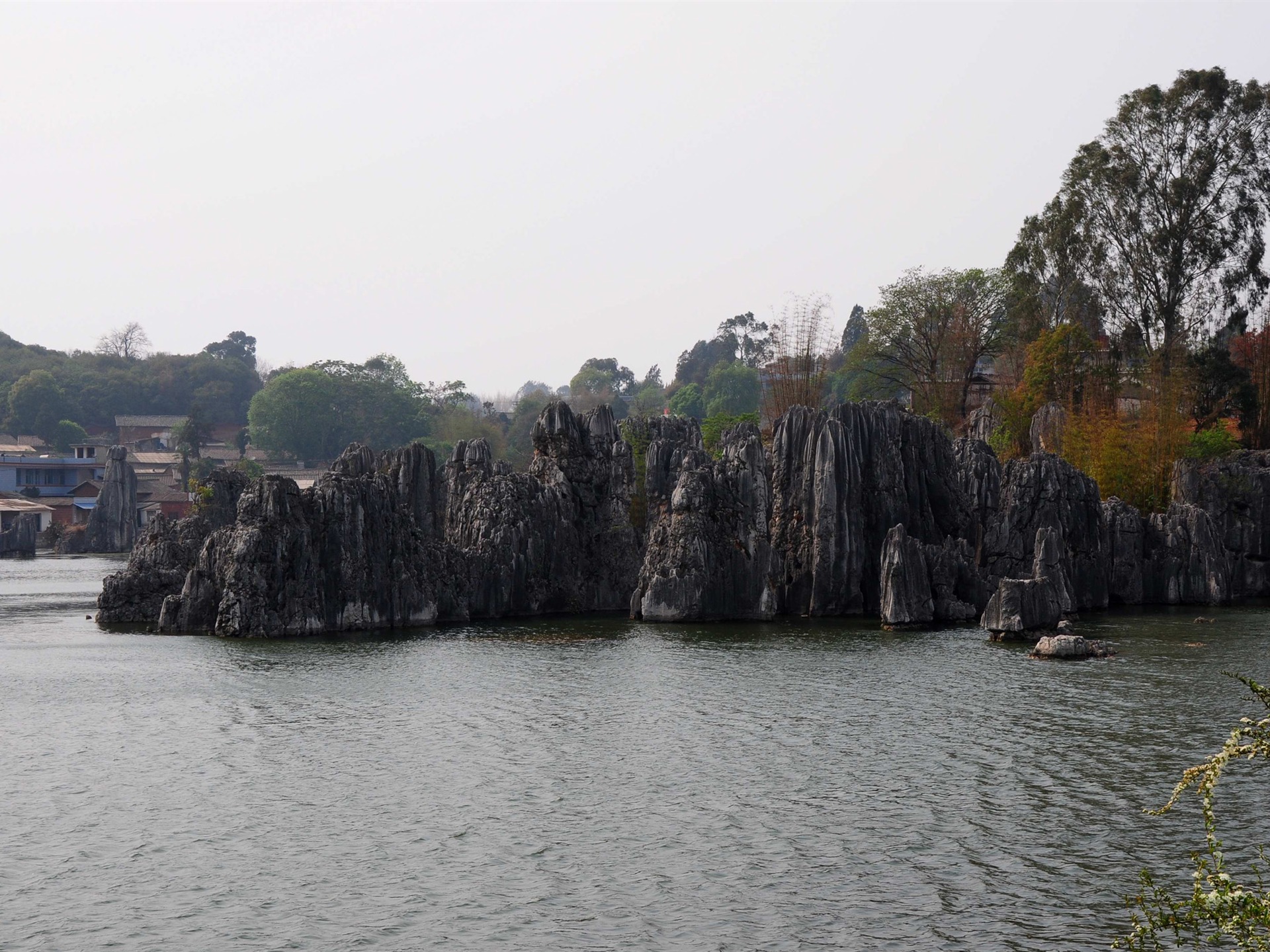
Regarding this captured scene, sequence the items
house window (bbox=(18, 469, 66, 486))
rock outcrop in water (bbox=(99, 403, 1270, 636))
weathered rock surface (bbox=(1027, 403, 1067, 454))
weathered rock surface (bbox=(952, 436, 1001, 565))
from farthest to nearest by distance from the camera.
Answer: house window (bbox=(18, 469, 66, 486))
weathered rock surface (bbox=(1027, 403, 1067, 454))
weathered rock surface (bbox=(952, 436, 1001, 565))
rock outcrop in water (bbox=(99, 403, 1270, 636))

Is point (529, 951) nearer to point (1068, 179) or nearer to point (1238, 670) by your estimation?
point (1238, 670)

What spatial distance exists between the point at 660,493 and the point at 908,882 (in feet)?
146

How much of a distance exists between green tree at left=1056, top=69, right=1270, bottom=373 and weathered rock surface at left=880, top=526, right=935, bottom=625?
38957 millimetres

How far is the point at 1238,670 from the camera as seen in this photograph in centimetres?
4278

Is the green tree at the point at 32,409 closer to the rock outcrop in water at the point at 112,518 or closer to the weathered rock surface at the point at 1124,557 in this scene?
the rock outcrop in water at the point at 112,518

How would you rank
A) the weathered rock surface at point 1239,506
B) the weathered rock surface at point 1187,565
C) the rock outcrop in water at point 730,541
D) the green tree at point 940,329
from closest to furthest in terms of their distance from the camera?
the rock outcrop in water at point 730,541, the weathered rock surface at point 1187,565, the weathered rock surface at point 1239,506, the green tree at point 940,329

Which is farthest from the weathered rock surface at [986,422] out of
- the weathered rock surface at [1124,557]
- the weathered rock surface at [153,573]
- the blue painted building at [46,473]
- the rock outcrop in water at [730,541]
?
the blue painted building at [46,473]

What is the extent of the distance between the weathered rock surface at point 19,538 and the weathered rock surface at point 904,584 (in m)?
111

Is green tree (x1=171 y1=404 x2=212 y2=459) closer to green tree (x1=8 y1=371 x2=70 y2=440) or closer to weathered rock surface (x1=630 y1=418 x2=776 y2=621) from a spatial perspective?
green tree (x1=8 y1=371 x2=70 y2=440)

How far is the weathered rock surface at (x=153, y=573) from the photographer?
62.7 meters

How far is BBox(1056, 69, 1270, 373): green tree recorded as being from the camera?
86375 millimetres

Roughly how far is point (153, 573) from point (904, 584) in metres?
37.2

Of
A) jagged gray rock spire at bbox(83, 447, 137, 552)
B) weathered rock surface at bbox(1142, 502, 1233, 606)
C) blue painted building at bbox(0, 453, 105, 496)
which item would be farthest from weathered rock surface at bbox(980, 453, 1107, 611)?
blue painted building at bbox(0, 453, 105, 496)

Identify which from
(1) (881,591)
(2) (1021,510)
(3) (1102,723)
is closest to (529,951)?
(3) (1102,723)
